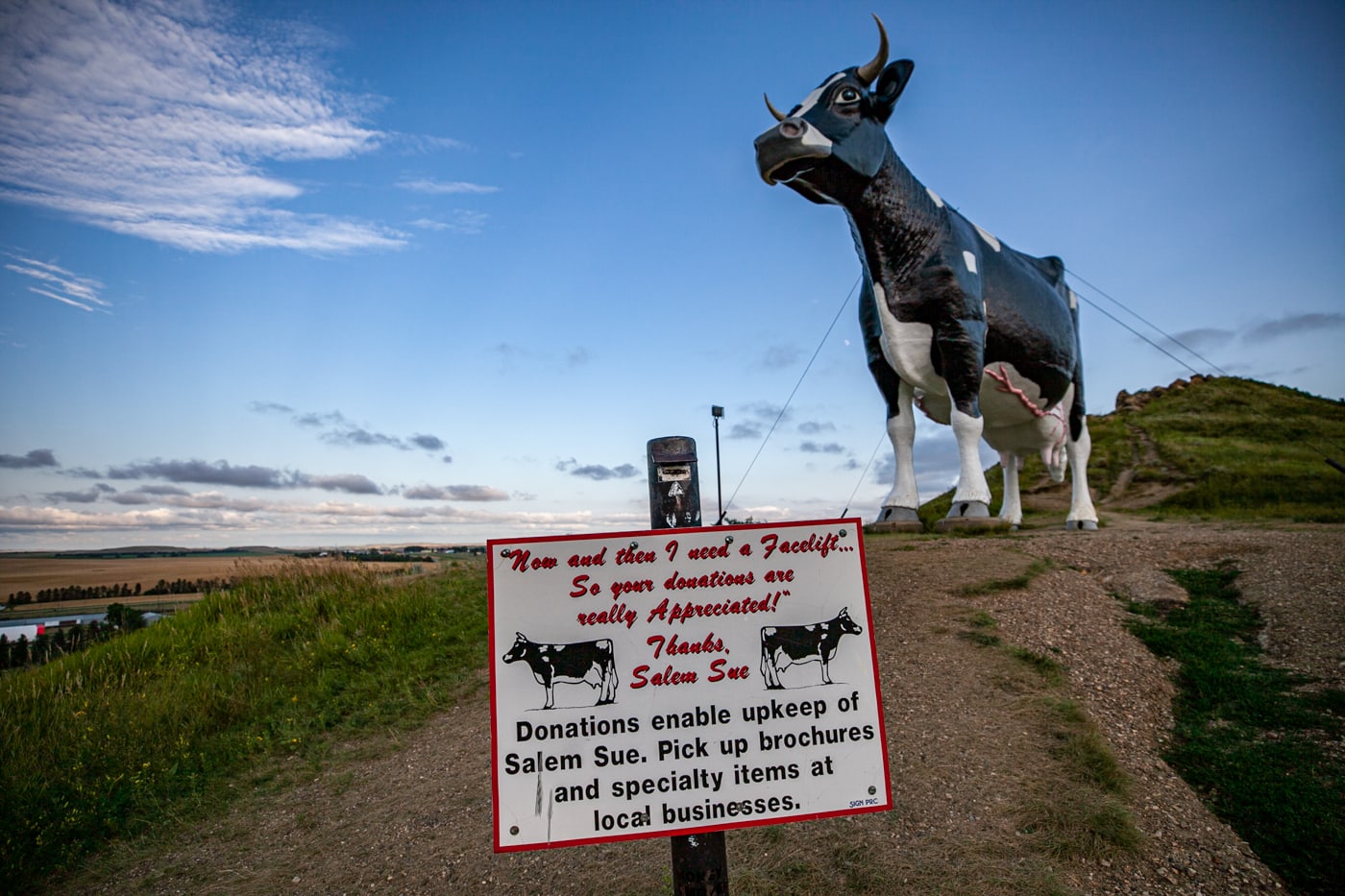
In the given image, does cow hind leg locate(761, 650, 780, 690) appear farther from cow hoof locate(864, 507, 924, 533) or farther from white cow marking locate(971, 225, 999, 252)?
white cow marking locate(971, 225, 999, 252)

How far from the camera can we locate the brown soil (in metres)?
3.54

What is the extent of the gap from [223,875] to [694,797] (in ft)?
10.8

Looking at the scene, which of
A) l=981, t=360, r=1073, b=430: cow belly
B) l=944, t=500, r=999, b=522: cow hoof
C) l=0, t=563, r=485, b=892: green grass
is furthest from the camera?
l=981, t=360, r=1073, b=430: cow belly

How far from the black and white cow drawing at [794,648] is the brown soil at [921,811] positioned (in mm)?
1620

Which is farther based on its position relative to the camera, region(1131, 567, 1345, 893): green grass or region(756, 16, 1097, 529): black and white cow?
region(756, 16, 1097, 529): black and white cow

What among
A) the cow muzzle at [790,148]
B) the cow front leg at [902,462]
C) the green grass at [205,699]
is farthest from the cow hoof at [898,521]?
the green grass at [205,699]

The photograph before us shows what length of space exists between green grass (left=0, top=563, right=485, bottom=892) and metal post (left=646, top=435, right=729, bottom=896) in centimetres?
409

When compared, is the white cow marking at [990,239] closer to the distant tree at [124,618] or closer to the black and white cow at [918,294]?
the black and white cow at [918,294]

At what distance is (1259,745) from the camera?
4516 mm

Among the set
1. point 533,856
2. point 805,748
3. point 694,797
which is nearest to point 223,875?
point 533,856

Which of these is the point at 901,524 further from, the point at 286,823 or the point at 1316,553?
the point at 286,823

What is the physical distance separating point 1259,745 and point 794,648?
3910mm

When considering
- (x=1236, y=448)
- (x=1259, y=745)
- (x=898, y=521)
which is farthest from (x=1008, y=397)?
(x=1236, y=448)

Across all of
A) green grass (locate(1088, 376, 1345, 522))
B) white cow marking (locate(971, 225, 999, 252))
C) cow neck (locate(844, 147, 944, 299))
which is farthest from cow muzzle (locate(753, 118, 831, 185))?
green grass (locate(1088, 376, 1345, 522))
